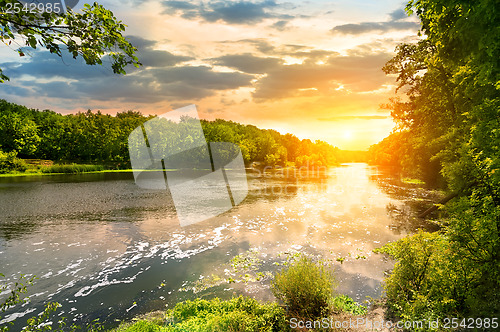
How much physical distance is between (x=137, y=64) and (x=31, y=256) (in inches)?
826

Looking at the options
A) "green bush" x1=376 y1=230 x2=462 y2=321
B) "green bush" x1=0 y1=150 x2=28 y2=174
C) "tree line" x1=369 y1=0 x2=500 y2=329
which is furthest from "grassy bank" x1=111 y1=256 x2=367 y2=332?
"green bush" x1=0 y1=150 x2=28 y2=174

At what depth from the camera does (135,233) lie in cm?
2380

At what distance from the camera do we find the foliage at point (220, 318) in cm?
887

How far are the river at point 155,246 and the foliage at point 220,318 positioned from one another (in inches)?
71.7

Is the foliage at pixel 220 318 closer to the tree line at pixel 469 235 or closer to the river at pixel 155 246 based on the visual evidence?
the river at pixel 155 246

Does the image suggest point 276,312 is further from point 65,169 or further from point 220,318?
point 65,169

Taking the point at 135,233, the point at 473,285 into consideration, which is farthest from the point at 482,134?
the point at 135,233

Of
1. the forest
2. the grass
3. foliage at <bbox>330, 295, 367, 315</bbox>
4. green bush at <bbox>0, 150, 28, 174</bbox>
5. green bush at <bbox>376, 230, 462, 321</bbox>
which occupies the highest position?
the forest

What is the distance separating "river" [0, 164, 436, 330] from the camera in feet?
43.9

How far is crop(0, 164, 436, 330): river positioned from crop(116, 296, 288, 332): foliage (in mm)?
1821

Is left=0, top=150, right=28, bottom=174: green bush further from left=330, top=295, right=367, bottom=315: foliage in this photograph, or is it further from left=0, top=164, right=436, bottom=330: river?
left=330, top=295, right=367, bottom=315: foliage

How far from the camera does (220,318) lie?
30.3ft

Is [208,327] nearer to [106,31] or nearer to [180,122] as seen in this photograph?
[106,31]

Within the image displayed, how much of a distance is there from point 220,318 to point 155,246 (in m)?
13.6
